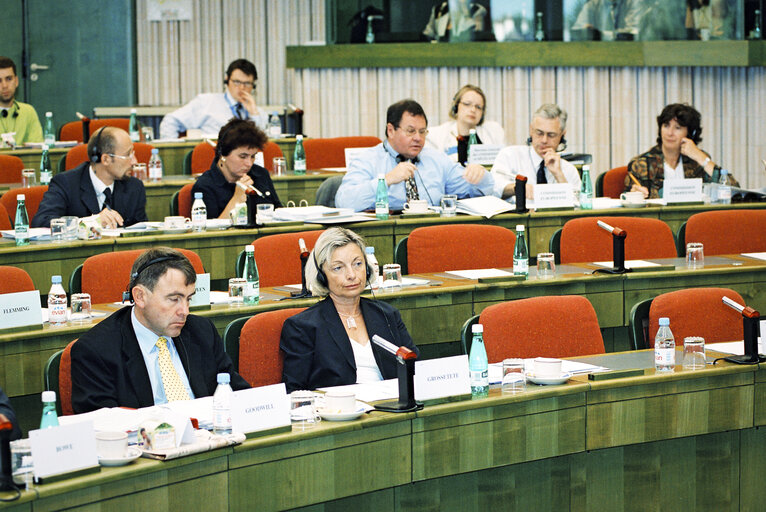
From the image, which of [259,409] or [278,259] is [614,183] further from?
[259,409]

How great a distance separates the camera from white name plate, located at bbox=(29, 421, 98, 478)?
245 cm

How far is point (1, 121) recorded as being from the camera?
8859 millimetres

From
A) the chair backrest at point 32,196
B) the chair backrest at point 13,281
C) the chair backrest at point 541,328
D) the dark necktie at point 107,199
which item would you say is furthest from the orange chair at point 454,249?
the chair backrest at point 32,196

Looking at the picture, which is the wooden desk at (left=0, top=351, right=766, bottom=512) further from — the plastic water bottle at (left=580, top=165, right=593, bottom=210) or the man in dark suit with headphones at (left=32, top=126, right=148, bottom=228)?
the man in dark suit with headphones at (left=32, top=126, right=148, bottom=228)

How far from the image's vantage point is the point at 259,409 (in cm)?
284

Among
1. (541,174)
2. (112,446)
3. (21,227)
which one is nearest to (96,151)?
(21,227)

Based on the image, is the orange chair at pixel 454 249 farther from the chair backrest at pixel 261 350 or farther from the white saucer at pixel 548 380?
the white saucer at pixel 548 380

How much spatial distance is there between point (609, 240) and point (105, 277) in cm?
230

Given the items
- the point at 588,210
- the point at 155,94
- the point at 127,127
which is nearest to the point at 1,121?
the point at 127,127

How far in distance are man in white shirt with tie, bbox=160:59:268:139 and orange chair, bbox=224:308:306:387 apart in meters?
5.34

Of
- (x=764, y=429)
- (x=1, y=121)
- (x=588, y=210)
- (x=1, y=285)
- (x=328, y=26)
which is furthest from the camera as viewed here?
(x=328, y=26)

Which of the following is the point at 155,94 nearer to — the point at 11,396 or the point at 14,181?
the point at 14,181

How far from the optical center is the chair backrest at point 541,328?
12.6ft

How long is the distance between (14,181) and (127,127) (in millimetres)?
2130
